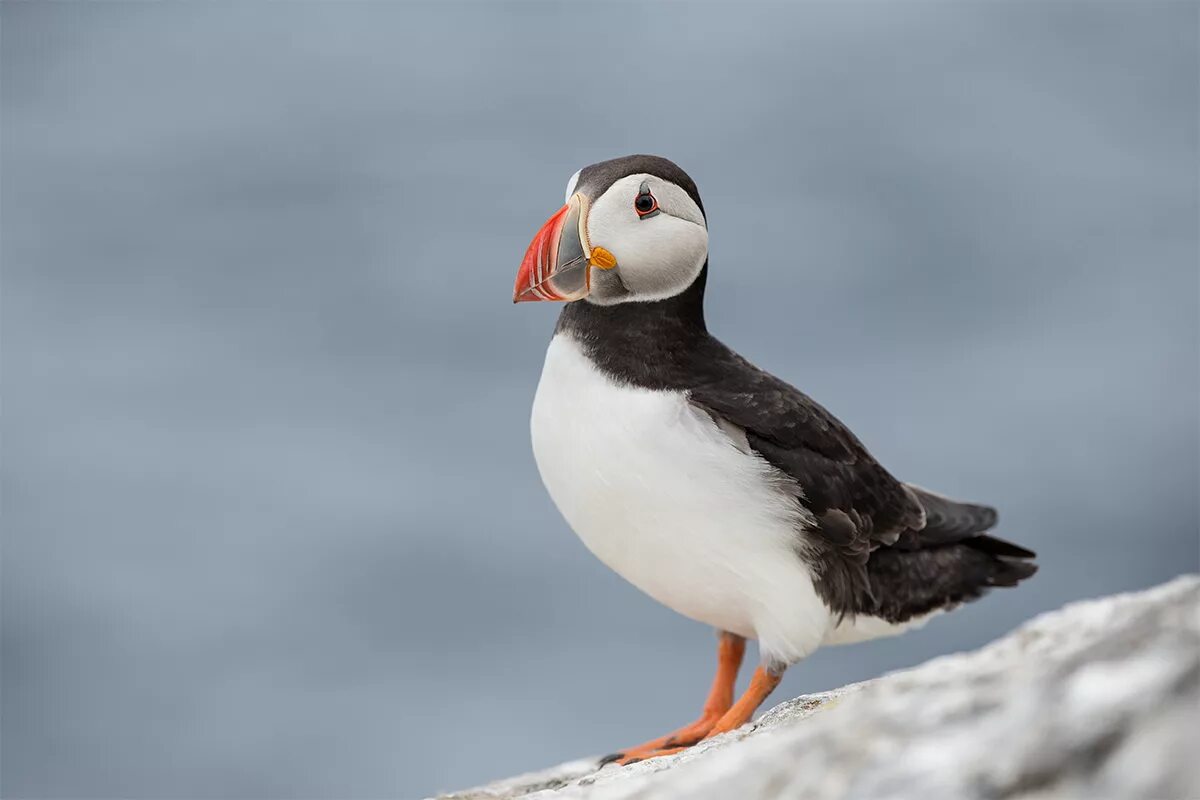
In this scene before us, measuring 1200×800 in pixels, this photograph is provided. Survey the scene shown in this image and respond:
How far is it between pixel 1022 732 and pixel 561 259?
233 cm

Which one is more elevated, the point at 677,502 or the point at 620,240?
the point at 620,240

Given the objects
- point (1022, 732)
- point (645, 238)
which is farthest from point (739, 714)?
point (1022, 732)

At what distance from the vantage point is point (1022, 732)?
172 centimetres

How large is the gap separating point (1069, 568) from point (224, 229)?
29.7 ft

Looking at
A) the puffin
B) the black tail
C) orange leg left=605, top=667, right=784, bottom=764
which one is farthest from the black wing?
orange leg left=605, top=667, right=784, bottom=764

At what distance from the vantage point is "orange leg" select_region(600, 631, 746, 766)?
13.1ft

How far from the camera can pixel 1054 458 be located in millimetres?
12047

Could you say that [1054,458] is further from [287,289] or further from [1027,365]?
[287,289]

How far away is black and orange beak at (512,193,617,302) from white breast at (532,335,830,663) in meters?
0.26

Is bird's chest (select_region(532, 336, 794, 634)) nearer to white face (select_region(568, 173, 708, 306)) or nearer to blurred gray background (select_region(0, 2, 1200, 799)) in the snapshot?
white face (select_region(568, 173, 708, 306))

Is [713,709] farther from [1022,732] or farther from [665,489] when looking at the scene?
[1022,732]

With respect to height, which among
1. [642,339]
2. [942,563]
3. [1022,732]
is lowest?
[1022,732]

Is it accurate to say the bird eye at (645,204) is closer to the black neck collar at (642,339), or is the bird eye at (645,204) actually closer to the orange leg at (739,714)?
the black neck collar at (642,339)

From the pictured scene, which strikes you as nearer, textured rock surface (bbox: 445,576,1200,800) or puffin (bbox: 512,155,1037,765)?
textured rock surface (bbox: 445,576,1200,800)
